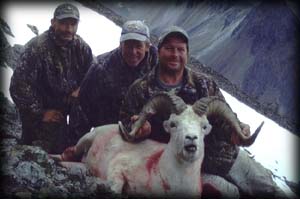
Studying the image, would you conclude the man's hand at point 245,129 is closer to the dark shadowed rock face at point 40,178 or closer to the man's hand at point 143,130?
the man's hand at point 143,130

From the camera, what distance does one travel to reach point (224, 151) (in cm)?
1213

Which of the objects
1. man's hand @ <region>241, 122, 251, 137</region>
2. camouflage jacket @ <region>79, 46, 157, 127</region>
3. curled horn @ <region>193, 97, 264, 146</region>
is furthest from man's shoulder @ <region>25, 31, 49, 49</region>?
man's hand @ <region>241, 122, 251, 137</region>

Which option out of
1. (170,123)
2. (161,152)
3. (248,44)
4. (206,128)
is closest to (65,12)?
(170,123)

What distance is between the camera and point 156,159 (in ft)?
38.3

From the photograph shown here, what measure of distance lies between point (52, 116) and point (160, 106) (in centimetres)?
149

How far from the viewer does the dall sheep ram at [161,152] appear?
37.2 ft

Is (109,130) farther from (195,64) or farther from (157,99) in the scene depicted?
(195,64)

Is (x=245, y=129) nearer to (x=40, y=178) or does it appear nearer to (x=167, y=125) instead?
(x=167, y=125)

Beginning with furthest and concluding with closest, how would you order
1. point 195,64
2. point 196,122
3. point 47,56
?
point 195,64 < point 47,56 < point 196,122

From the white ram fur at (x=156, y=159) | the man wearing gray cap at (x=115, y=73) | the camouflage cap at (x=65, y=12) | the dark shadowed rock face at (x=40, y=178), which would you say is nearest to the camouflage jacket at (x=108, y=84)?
the man wearing gray cap at (x=115, y=73)

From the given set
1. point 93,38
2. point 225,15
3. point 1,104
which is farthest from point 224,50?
point 1,104

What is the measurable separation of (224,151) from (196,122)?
0.87 meters

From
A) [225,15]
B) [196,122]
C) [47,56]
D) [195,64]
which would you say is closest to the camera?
[196,122]

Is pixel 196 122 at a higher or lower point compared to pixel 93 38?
lower
